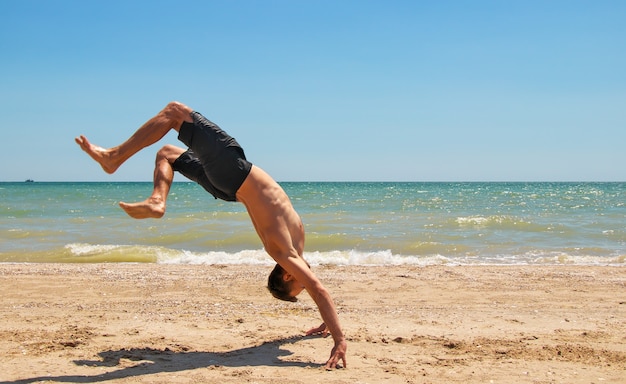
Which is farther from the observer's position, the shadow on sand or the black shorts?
the black shorts

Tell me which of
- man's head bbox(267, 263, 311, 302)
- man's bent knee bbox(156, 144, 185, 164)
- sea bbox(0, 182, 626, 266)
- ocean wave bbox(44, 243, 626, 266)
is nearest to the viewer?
man's bent knee bbox(156, 144, 185, 164)

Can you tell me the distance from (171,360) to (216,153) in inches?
72.4

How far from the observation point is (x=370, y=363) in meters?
4.80

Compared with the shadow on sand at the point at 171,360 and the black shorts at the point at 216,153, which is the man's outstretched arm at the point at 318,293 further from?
the black shorts at the point at 216,153

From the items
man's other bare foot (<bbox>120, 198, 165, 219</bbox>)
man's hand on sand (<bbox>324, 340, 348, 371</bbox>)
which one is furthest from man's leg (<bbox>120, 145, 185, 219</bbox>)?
man's hand on sand (<bbox>324, 340, 348, 371</bbox>)

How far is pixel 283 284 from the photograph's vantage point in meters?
5.16

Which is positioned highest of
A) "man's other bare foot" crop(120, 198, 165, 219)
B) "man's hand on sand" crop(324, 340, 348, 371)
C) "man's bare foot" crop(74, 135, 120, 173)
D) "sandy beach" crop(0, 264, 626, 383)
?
"man's bare foot" crop(74, 135, 120, 173)

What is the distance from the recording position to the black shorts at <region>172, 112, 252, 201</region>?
4.60 metres

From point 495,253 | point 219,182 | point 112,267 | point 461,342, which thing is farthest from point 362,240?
point 219,182

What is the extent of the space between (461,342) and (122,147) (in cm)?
358

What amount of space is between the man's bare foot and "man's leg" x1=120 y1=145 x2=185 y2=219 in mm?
371

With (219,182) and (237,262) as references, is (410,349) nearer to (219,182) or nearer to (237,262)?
(219,182)

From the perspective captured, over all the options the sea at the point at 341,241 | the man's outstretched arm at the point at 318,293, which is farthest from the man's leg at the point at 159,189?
the sea at the point at 341,241

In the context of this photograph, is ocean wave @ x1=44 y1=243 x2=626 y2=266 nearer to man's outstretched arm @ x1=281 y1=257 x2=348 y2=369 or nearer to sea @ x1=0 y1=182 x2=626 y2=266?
sea @ x1=0 y1=182 x2=626 y2=266
